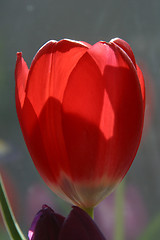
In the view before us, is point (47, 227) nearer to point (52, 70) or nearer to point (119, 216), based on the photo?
point (52, 70)

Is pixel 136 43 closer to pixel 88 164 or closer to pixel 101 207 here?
pixel 101 207

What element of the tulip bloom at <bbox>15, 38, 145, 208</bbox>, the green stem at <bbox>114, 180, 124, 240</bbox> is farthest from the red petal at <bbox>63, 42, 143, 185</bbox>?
the green stem at <bbox>114, 180, 124, 240</bbox>

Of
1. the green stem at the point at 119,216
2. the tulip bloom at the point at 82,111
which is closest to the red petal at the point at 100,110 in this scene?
the tulip bloom at the point at 82,111

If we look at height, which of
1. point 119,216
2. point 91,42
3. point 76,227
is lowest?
point 119,216

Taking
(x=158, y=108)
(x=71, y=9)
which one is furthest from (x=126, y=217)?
(x=71, y=9)

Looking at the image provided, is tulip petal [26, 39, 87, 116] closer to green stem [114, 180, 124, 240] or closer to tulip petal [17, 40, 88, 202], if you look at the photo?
tulip petal [17, 40, 88, 202]

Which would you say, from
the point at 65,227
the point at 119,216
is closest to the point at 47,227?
the point at 65,227
